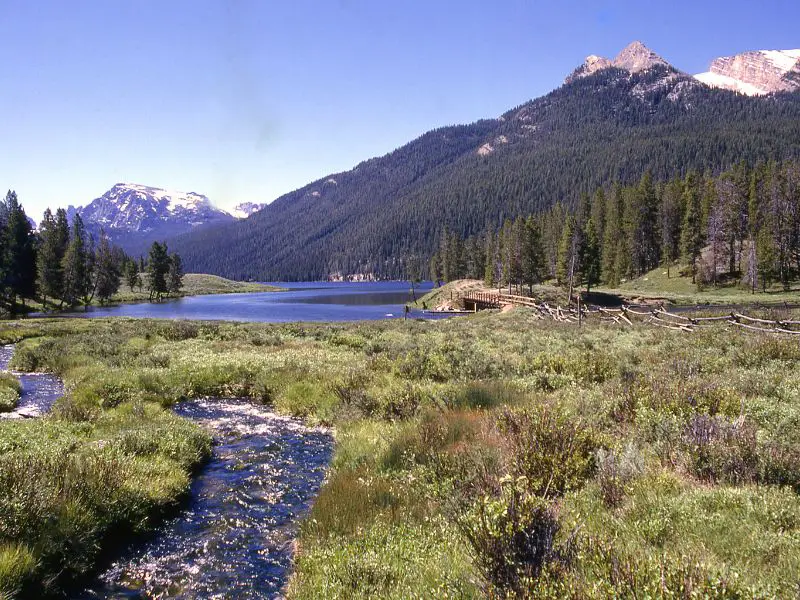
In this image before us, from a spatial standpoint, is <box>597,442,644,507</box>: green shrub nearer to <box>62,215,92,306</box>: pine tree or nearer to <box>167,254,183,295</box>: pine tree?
<box>62,215,92,306</box>: pine tree

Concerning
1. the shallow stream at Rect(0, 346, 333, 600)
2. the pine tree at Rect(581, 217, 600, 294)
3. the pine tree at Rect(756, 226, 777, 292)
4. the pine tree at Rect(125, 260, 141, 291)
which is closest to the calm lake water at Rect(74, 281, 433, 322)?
the pine tree at Rect(125, 260, 141, 291)

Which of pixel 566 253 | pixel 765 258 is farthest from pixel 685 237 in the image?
pixel 566 253

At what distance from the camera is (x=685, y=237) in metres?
77.2

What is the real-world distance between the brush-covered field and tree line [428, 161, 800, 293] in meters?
50.3

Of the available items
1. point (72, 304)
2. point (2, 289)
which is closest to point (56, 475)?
point (2, 289)

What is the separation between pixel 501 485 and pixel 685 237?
289 feet

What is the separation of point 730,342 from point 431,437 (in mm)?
16649

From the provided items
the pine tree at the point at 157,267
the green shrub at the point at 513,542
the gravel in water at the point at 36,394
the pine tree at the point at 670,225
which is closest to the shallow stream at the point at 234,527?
the green shrub at the point at 513,542

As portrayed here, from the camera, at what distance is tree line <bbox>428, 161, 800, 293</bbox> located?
220ft

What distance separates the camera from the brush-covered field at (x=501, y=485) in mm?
3943

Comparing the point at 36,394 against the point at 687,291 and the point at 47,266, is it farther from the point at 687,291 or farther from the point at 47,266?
the point at 687,291

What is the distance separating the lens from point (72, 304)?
8450 cm

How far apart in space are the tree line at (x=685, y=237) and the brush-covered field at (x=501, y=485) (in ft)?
165

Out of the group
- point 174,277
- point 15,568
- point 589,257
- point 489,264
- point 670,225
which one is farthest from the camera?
point 174,277
